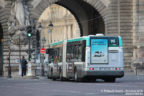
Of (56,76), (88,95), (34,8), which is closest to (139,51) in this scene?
(34,8)

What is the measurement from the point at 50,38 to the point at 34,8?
74122mm

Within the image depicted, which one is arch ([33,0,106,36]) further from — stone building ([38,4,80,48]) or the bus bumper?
stone building ([38,4,80,48])

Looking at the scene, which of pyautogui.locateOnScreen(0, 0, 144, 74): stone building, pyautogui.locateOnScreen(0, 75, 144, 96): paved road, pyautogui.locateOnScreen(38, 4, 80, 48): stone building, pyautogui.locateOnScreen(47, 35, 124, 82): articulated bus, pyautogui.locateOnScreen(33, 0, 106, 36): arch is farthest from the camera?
pyautogui.locateOnScreen(38, 4, 80, 48): stone building

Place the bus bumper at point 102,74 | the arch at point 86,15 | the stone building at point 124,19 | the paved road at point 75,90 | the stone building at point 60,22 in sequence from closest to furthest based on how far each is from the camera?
the paved road at point 75,90 < the bus bumper at point 102,74 < the stone building at point 124,19 < the arch at point 86,15 < the stone building at point 60,22

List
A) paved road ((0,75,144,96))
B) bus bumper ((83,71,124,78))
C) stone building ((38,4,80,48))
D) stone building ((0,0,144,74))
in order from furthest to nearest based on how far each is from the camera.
Result: stone building ((38,4,80,48)) → stone building ((0,0,144,74)) → bus bumper ((83,71,124,78)) → paved road ((0,75,144,96))

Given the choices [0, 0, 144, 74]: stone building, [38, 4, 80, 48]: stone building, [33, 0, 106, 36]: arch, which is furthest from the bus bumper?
[38, 4, 80, 48]: stone building

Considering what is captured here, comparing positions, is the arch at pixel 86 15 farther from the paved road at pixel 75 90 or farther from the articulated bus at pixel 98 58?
the paved road at pixel 75 90

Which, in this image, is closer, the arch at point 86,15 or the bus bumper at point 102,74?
the bus bumper at point 102,74

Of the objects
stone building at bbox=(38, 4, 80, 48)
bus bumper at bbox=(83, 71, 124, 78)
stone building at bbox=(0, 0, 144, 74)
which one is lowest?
bus bumper at bbox=(83, 71, 124, 78)

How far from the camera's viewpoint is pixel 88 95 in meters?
20.1

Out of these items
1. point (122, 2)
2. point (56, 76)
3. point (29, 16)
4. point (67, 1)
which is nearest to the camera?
point (56, 76)

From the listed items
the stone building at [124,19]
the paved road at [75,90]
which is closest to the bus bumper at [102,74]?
the paved road at [75,90]

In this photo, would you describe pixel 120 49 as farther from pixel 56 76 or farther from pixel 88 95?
pixel 88 95

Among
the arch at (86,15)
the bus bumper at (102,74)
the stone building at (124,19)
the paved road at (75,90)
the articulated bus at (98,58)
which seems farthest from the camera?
the arch at (86,15)
